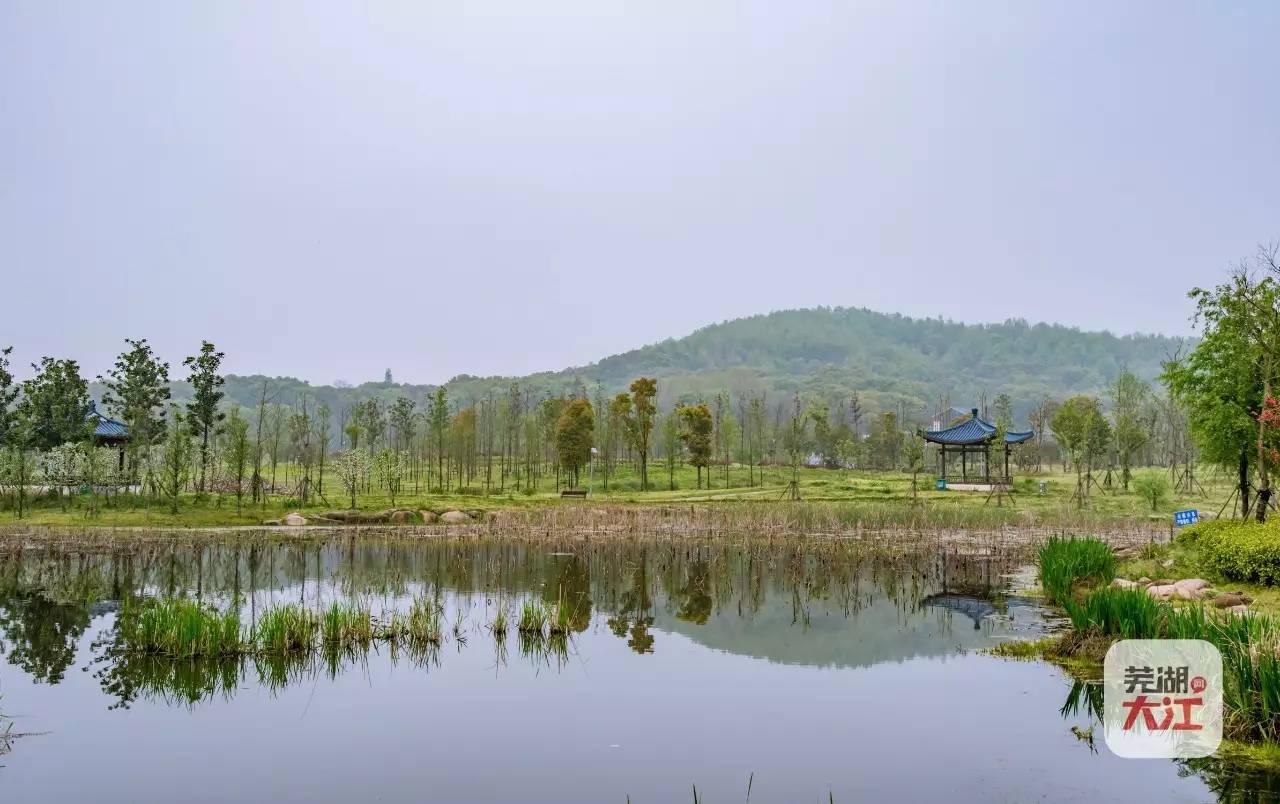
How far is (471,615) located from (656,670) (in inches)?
210

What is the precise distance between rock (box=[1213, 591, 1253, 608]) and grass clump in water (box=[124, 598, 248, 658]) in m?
16.8

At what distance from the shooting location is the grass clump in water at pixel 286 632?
48.2ft

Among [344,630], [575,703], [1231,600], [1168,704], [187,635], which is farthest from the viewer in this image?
[1231,600]

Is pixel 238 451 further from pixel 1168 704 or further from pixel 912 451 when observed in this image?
pixel 912 451

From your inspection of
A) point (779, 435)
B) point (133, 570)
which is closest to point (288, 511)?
point (133, 570)

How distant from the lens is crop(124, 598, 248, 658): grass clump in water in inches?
A: 563

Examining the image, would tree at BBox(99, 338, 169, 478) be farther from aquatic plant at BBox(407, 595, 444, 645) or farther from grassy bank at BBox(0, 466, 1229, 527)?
aquatic plant at BBox(407, 595, 444, 645)

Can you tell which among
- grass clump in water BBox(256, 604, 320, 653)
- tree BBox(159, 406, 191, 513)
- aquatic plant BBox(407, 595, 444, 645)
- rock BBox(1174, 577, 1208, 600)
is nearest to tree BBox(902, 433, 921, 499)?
tree BBox(159, 406, 191, 513)

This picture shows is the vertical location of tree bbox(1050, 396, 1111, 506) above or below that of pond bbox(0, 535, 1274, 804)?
above

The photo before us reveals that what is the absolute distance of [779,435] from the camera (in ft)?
335

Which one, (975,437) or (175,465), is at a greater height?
(975,437)

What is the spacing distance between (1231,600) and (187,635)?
1778cm

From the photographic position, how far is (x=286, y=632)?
14914 millimetres

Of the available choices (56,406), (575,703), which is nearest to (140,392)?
(56,406)
